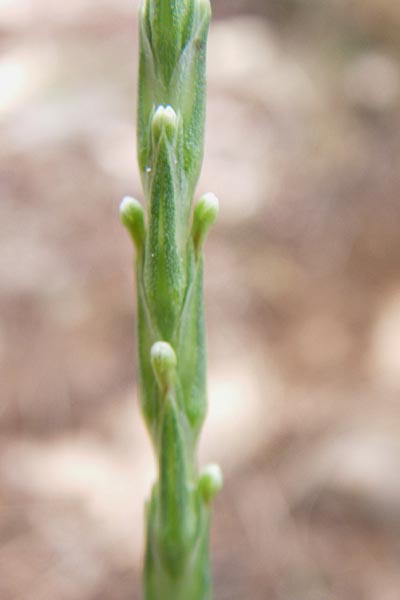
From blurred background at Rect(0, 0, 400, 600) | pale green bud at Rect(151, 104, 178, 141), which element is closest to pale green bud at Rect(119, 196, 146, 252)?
pale green bud at Rect(151, 104, 178, 141)

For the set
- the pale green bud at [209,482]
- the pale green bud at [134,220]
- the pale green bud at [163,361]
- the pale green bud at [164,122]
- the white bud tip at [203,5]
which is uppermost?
the white bud tip at [203,5]

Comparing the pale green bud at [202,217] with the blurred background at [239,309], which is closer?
the pale green bud at [202,217]

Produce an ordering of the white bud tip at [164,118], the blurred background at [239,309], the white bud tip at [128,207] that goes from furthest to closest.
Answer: the blurred background at [239,309]
the white bud tip at [128,207]
the white bud tip at [164,118]

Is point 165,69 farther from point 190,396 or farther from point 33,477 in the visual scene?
point 33,477

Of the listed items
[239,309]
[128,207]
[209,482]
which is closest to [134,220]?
[128,207]

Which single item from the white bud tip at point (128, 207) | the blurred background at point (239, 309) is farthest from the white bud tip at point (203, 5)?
the blurred background at point (239, 309)

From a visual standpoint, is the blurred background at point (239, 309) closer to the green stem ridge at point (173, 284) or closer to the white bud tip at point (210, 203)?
the green stem ridge at point (173, 284)

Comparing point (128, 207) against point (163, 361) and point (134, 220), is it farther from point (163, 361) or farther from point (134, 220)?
point (163, 361)
